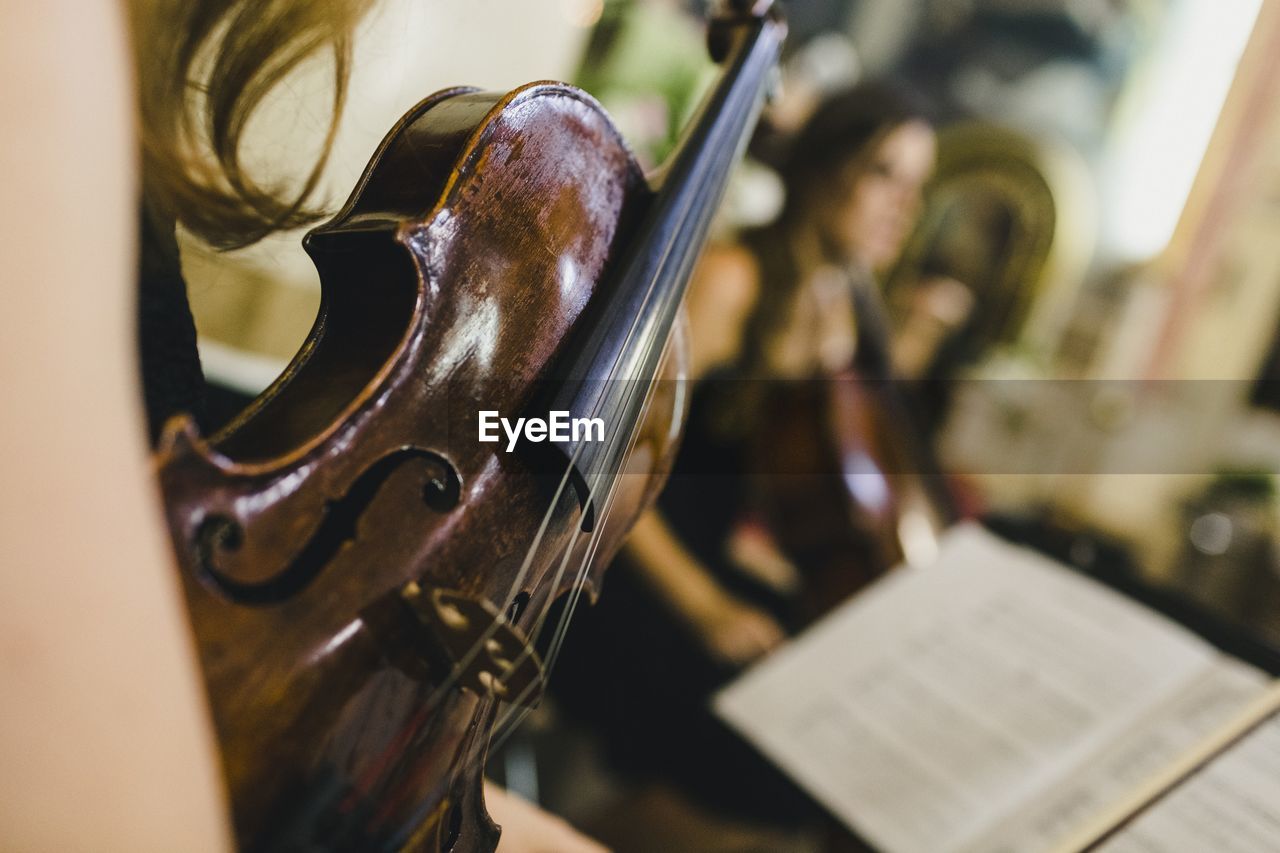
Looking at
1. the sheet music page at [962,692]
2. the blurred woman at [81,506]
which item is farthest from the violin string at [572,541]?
the sheet music page at [962,692]

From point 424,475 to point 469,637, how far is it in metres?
0.07

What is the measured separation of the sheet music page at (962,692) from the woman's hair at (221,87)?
24.4 inches

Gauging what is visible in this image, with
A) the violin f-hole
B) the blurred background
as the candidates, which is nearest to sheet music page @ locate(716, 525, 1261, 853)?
the violin f-hole

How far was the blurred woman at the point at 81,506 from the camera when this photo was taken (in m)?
0.21

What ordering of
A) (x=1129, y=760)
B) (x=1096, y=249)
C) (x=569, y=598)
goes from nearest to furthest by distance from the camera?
(x=569, y=598), (x=1129, y=760), (x=1096, y=249)

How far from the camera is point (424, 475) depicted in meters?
0.33

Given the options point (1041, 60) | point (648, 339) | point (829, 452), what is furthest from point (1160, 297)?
point (648, 339)

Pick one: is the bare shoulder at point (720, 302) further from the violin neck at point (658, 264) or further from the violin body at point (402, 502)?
the violin body at point (402, 502)

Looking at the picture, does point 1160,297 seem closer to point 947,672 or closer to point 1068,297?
point 1068,297

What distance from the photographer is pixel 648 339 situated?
430 millimetres

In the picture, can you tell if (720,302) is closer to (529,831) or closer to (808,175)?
(808,175)

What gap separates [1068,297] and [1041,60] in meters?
0.96

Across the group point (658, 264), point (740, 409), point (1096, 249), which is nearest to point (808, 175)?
point (740, 409)

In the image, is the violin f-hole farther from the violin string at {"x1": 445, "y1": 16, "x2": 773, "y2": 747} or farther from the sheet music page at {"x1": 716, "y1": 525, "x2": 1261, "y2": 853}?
the sheet music page at {"x1": 716, "y1": 525, "x2": 1261, "y2": 853}
